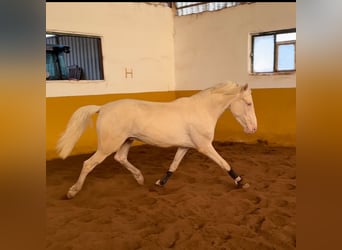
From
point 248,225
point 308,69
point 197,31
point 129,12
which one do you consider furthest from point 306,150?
point 197,31

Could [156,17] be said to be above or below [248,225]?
above

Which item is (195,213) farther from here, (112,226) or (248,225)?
(112,226)

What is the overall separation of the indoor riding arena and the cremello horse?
12 mm

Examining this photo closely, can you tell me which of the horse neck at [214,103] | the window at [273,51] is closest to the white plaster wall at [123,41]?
the window at [273,51]

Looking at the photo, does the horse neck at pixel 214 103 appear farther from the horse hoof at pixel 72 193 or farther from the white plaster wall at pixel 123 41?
the white plaster wall at pixel 123 41

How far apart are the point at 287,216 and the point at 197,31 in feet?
16.1

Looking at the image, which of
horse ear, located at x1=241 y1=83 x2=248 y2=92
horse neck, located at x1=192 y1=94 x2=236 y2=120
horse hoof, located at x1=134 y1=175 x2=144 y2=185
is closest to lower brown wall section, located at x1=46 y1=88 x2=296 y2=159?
horse hoof, located at x1=134 y1=175 x2=144 y2=185

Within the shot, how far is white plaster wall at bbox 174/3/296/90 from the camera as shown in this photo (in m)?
5.68

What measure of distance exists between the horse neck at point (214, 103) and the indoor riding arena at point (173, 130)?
0.03 feet

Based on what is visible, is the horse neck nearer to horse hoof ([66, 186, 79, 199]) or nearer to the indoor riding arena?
the indoor riding arena

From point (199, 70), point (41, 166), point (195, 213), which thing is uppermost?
point (199, 70)

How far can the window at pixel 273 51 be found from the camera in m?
5.50

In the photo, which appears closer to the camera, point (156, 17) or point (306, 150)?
point (306, 150)

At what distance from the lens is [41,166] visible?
492 mm
